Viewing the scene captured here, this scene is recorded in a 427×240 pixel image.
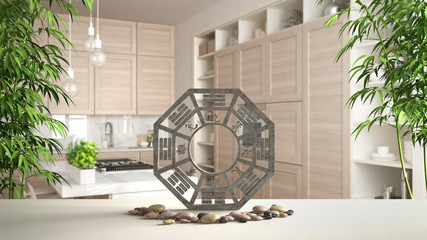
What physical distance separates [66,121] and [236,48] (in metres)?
3.15

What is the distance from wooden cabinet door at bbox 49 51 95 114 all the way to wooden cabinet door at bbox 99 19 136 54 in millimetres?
394

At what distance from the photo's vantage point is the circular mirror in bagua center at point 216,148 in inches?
212

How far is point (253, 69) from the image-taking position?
4.95 meters

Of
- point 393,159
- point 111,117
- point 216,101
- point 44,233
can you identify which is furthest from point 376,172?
point 111,117

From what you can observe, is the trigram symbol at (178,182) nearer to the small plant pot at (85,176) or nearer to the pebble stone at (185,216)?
the pebble stone at (185,216)

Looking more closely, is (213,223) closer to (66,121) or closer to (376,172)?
(376,172)

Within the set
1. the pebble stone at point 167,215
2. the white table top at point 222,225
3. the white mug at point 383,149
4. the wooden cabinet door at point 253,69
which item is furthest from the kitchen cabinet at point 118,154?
the pebble stone at point 167,215

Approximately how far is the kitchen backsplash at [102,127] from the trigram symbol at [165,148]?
578 centimetres

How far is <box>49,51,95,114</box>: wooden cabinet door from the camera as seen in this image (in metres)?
6.32

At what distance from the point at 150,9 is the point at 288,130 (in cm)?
298

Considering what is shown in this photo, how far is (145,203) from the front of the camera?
1293 mm

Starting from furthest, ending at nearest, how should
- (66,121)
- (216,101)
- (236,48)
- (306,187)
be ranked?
1. (66,121)
2. (236,48)
3. (306,187)
4. (216,101)

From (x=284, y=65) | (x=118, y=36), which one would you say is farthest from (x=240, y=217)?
(x=118, y=36)

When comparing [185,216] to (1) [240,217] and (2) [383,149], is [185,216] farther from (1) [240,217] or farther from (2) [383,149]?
(2) [383,149]
